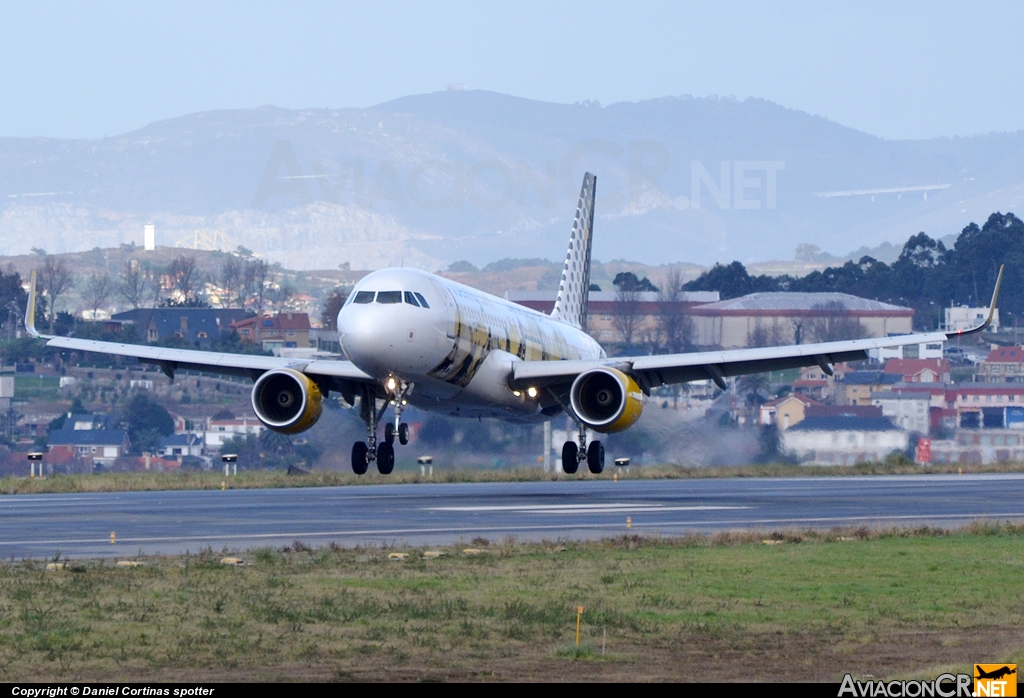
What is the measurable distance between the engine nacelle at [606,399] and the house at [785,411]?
68.7 ft

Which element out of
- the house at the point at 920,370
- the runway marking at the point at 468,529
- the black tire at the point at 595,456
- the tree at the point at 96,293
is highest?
the tree at the point at 96,293

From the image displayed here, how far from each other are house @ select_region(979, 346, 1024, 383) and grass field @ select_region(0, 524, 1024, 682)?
8333 centimetres

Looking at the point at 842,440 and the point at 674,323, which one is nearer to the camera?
the point at 842,440

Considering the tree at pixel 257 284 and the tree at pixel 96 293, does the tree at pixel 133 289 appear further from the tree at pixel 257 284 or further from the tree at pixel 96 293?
the tree at pixel 257 284

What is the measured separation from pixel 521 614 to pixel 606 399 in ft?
73.8

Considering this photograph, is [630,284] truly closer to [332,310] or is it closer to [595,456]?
[332,310]

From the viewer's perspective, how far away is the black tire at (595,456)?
44.4 metres

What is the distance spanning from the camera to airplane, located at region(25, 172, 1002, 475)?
36719 millimetres

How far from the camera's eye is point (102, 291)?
148750 millimetres

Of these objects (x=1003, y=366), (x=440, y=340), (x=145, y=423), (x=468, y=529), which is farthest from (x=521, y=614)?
(x=1003, y=366)

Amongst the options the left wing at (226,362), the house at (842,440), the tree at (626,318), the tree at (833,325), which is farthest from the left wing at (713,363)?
the tree at (833,325)

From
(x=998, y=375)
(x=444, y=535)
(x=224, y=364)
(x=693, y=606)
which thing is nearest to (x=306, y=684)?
(x=693, y=606)

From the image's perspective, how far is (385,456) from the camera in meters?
40.5

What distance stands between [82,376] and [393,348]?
69114mm
